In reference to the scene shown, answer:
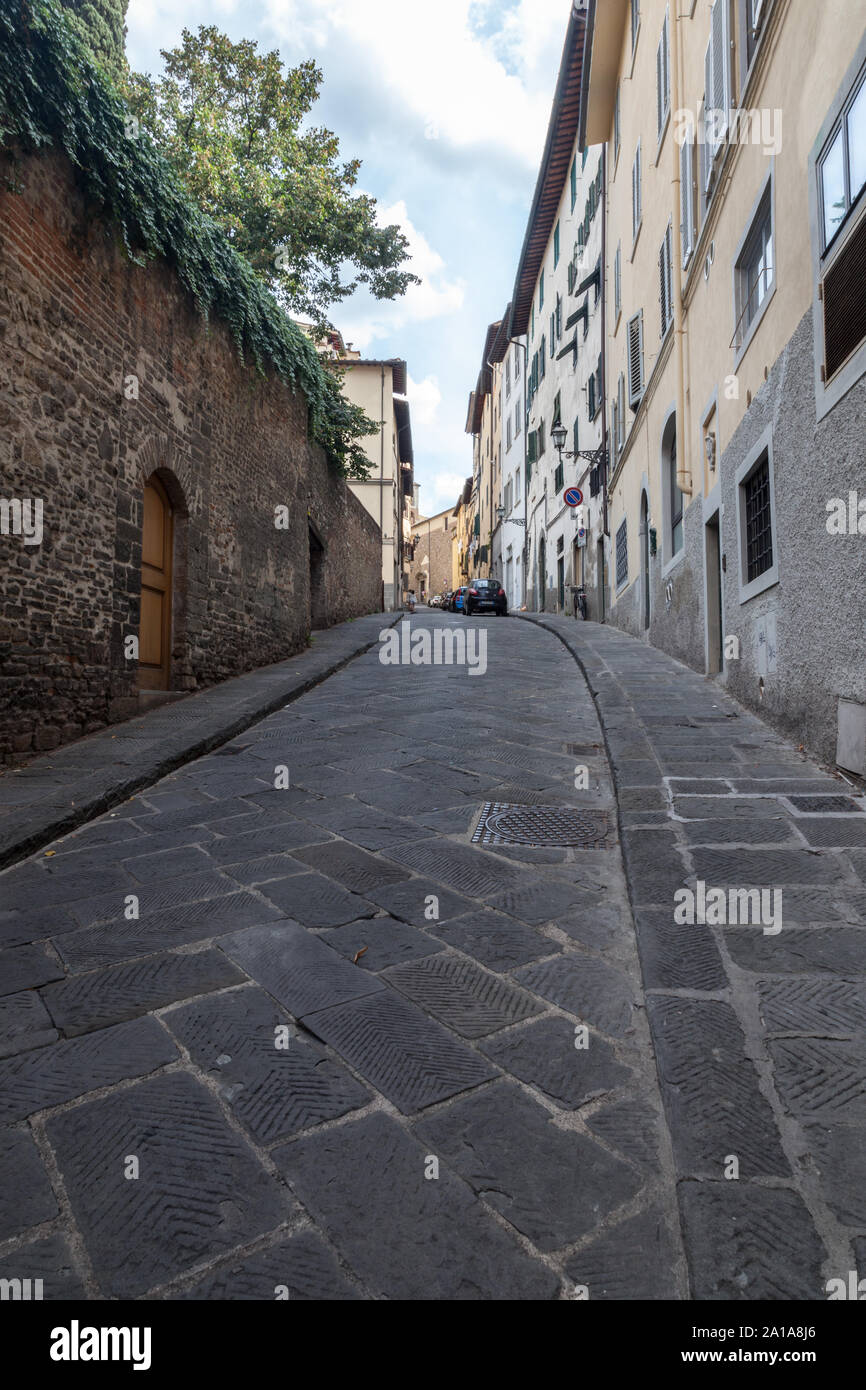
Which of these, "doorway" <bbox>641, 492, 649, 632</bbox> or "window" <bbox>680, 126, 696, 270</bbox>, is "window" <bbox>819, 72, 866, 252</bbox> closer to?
"window" <bbox>680, 126, 696, 270</bbox>

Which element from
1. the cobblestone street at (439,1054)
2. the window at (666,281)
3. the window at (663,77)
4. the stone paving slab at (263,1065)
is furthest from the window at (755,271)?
the stone paving slab at (263,1065)

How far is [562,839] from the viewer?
3936 millimetres

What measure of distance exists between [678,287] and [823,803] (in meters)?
7.95

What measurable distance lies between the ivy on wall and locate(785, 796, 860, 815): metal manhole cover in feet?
21.0

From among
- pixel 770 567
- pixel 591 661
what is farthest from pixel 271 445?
pixel 770 567

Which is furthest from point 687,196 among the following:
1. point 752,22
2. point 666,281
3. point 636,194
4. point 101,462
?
point 101,462

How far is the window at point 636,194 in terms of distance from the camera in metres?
13.3

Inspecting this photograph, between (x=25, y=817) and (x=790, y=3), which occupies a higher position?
(x=790, y=3)

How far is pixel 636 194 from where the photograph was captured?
1353cm

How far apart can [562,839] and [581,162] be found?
2253 centimetres

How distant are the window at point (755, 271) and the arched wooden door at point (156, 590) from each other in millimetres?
5871

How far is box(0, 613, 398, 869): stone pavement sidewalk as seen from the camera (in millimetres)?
4289

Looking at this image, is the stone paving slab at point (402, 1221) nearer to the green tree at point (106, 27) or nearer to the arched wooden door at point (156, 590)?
the arched wooden door at point (156, 590)
